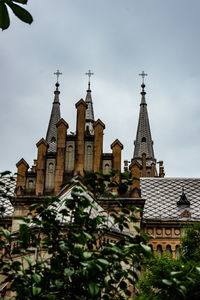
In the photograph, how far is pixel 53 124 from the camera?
137 feet

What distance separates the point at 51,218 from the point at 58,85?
4172cm

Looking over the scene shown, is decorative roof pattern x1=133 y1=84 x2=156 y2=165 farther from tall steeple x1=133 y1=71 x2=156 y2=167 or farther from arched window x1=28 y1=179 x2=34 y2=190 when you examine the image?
arched window x1=28 y1=179 x2=34 y2=190

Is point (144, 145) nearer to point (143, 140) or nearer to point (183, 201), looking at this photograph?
point (143, 140)

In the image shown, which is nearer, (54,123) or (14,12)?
(14,12)

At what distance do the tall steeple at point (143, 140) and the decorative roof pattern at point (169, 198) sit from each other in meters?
10.3

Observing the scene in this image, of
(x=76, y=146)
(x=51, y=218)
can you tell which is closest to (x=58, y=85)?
(x=76, y=146)

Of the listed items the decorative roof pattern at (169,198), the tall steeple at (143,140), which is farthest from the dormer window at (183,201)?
the tall steeple at (143,140)

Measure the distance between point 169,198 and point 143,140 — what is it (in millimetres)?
16952

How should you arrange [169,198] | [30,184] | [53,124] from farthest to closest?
1. [53,124]
2. [169,198]
3. [30,184]

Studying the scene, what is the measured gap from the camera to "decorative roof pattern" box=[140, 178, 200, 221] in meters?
24.3

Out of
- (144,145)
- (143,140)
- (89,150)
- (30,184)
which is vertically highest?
(143,140)

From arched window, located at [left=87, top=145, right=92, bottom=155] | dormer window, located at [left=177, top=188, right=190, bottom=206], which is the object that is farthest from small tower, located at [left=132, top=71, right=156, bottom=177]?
arched window, located at [left=87, top=145, right=92, bottom=155]

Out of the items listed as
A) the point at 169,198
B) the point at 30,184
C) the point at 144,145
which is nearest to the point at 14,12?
the point at 30,184

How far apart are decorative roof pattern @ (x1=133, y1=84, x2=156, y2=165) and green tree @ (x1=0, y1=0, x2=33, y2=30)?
37.5 meters
